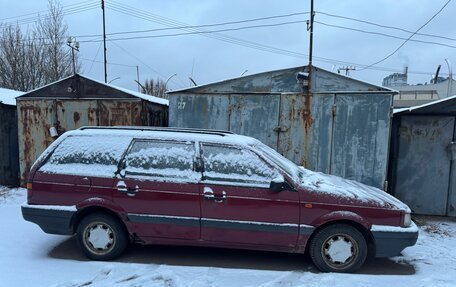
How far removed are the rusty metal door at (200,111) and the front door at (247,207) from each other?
327 centimetres

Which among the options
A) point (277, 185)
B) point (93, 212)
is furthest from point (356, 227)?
point (93, 212)

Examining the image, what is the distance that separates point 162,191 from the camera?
15.2 feet

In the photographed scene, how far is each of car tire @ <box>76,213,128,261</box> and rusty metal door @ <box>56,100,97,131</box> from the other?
4.04 meters

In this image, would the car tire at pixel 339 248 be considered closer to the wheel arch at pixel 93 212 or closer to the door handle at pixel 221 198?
the door handle at pixel 221 198

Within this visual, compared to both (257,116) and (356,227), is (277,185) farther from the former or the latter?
(257,116)

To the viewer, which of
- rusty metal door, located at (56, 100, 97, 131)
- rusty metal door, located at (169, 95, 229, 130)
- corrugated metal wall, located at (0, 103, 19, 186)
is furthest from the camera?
corrugated metal wall, located at (0, 103, 19, 186)

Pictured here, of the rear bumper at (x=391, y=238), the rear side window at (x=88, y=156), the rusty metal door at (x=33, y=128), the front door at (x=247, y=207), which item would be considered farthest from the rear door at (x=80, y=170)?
the rusty metal door at (x=33, y=128)

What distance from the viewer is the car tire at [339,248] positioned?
4.50 metres

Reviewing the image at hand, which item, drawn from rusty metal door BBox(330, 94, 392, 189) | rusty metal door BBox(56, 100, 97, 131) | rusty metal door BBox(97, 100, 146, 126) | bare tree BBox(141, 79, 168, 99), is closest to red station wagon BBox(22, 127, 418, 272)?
rusty metal door BBox(330, 94, 392, 189)

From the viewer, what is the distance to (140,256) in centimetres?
497

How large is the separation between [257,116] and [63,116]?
4.28 metres

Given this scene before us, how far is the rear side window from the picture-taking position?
15.7 ft

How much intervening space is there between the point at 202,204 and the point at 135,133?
1.27 m

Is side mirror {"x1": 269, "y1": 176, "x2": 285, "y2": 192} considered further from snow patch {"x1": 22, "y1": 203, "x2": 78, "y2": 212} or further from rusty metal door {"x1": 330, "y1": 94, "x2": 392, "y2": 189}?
rusty metal door {"x1": 330, "y1": 94, "x2": 392, "y2": 189}
